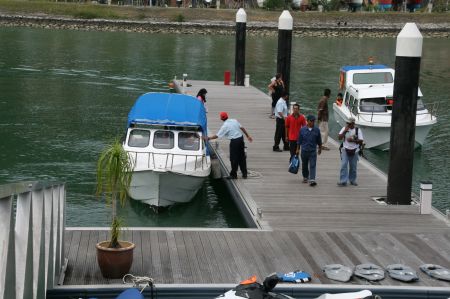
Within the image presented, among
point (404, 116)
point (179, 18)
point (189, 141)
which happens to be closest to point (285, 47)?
point (189, 141)

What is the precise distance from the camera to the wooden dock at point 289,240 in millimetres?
12586

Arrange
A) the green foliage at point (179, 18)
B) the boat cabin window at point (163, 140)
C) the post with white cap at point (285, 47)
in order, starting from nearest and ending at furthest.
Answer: the boat cabin window at point (163, 140) < the post with white cap at point (285, 47) < the green foliage at point (179, 18)

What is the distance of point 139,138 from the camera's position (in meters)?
19.9

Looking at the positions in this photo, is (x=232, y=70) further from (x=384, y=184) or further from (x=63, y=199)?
(x=63, y=199)

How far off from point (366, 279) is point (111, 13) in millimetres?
94564

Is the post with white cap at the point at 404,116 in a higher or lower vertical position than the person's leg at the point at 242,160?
higher

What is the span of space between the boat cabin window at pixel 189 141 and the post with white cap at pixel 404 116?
4.83m

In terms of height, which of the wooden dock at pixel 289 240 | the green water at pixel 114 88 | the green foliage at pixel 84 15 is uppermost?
the green foliage at pixel 84 15

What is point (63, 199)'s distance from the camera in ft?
39.8

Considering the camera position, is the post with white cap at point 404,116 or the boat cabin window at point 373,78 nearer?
the post with white cap at point 404,116

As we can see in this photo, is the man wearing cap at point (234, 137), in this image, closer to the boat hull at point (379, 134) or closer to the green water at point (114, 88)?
the green water at point (114, 88)

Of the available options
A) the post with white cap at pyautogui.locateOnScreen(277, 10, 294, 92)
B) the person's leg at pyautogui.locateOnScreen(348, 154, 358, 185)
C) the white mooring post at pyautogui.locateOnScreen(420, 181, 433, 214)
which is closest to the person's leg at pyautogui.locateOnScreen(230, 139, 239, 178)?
the person's leg at pyautogui.locateOnScreen(348, 154, 358, 185)

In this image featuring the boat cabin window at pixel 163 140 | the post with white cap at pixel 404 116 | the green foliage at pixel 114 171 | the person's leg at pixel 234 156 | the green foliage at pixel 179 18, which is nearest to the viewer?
the green foliage at pixel 114 171

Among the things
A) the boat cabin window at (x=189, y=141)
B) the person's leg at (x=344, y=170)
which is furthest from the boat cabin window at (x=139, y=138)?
the person's leg at (x=344, y=170)
